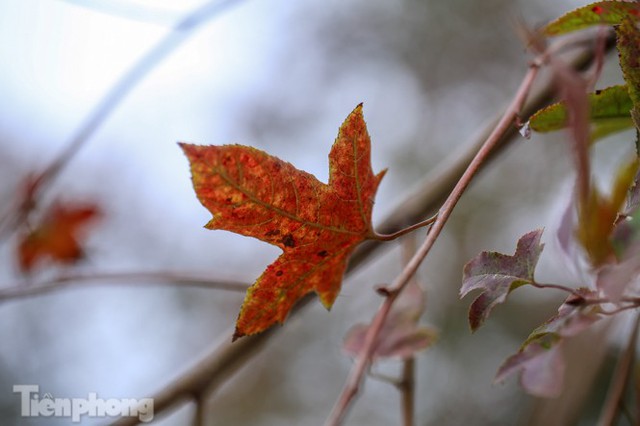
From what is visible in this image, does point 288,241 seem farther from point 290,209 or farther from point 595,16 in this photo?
point 595,16

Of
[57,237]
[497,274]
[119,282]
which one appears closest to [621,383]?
[497,274]

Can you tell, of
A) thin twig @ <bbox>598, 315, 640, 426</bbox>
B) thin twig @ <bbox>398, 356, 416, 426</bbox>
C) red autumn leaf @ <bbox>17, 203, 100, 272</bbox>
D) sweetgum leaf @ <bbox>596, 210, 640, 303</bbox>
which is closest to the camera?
sweetgum leaf @ <bbox>596, 210, 640, 303</bbox>

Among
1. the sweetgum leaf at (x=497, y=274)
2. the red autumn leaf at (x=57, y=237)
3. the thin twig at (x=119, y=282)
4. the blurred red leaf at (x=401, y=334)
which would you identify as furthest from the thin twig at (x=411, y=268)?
the red autumn leaf at (x=57, y=237)

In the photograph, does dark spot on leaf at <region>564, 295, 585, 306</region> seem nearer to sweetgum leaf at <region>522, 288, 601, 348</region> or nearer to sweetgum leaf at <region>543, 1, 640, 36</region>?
sweetgum leaf at <region>522, 288, 601, 348</region>

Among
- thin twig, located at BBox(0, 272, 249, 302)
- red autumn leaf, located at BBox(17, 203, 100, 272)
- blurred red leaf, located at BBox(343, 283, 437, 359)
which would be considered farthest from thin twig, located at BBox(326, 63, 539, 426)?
red autumn leaf, located at BBox(17, 203, 100, 272)

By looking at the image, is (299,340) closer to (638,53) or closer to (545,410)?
(545,410)

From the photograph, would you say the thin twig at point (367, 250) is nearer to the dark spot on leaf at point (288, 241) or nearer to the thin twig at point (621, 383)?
the thin twig at point (621, 383)
